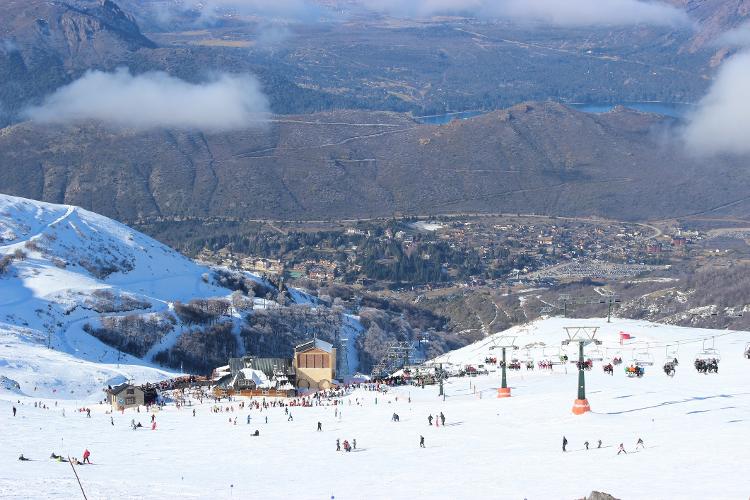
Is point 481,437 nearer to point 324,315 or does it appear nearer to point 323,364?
point 323,364

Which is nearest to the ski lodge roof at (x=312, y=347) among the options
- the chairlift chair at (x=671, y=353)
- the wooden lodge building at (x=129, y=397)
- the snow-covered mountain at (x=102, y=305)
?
the snow-covered mountain at (x=102, y=305)

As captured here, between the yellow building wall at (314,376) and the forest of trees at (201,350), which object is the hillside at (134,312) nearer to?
the forest of trees at (201,350)

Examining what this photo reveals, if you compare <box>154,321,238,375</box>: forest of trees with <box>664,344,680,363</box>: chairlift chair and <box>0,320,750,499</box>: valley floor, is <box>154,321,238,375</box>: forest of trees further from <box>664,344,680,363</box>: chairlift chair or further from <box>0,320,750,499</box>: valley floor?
<box>664,344,680,363</box>: chairlift chair

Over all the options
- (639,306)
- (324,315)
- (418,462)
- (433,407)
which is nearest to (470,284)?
(639,306)

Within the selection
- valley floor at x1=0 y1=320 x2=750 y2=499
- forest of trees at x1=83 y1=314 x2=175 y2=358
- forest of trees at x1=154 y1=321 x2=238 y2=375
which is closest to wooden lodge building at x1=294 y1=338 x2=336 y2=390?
valley floor at x1=0 y1=320 x2=750 y2=499

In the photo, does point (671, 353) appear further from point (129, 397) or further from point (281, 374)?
point (129, 397)
